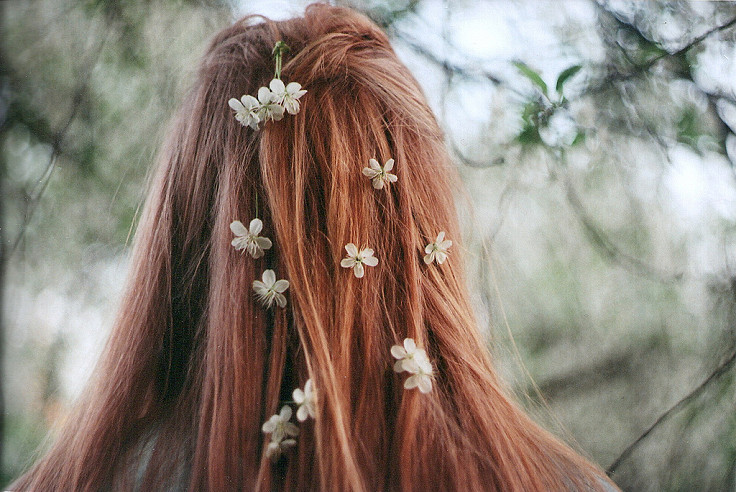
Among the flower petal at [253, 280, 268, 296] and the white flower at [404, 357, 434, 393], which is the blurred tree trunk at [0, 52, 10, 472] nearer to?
the flower petal at [253, 280, 268, 296]

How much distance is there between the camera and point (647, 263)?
0.85 metres

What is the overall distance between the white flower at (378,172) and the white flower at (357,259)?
98 mm

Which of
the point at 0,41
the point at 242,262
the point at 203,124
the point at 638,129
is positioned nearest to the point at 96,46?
the point at 0,41

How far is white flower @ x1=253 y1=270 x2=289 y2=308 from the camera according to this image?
576 mm

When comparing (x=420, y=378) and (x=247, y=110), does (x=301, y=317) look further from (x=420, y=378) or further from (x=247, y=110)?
(x=247, y=110)

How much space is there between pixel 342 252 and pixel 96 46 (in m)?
0.63

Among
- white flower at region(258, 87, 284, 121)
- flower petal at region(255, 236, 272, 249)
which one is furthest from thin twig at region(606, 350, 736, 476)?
white flower at region(258, 87, 284, 121)

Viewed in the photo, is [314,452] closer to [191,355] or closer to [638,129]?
[191,355]

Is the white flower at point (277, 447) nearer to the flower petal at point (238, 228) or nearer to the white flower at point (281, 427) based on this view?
the white flower at point (281, 427)

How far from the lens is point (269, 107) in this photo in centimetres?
62

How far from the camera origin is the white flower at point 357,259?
0.59 metres

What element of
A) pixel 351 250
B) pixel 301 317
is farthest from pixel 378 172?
pixel 301 317

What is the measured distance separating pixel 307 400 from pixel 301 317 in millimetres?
98

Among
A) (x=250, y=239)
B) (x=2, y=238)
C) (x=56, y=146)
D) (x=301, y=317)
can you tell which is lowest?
(x=301, y=317)
